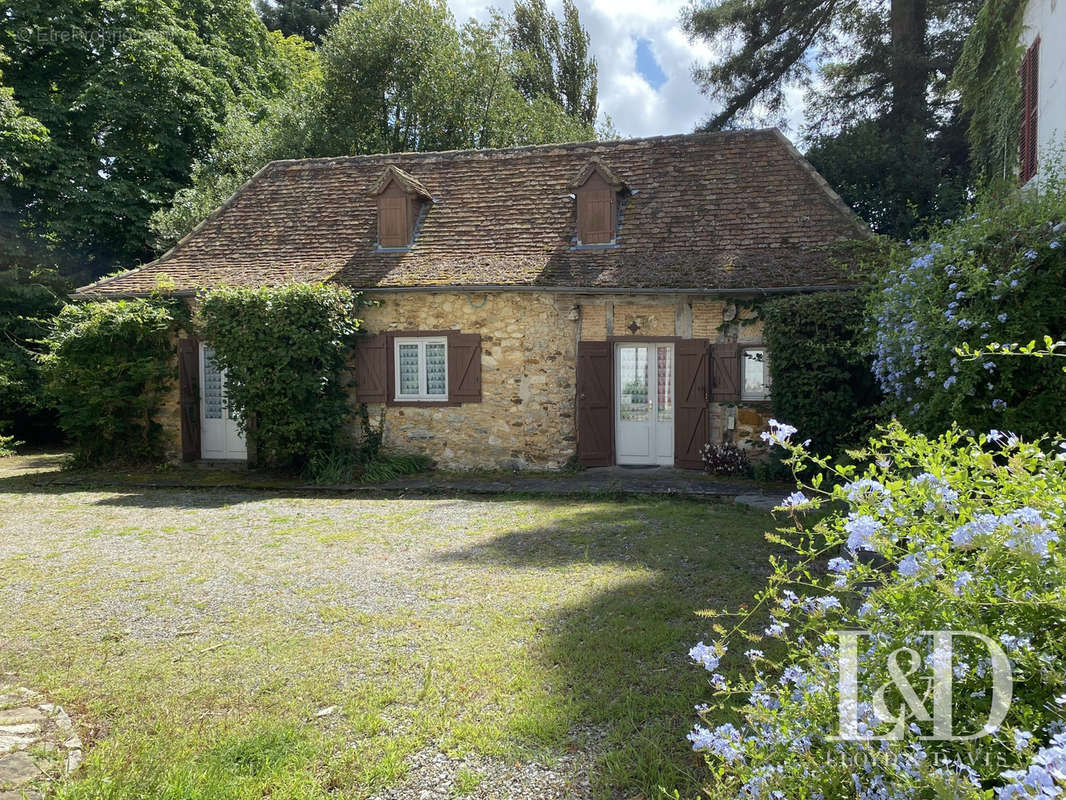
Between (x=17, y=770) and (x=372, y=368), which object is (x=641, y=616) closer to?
(x=17, y=770)

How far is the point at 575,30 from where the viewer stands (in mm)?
28312

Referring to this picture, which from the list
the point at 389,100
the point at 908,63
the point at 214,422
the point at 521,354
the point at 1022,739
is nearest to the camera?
the point at 1022,739

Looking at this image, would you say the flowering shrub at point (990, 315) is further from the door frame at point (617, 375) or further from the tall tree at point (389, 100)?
the tall tree at point (389, 100)

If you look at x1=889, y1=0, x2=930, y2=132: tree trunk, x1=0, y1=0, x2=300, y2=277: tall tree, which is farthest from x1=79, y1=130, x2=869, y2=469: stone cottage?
x1=0, y1=0, x2=300, y2=277: tall tree

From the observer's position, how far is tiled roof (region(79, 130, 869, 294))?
11.2 m

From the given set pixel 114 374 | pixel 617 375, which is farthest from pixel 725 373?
pixel 114 374

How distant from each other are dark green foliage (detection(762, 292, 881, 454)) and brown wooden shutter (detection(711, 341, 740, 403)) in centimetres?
112

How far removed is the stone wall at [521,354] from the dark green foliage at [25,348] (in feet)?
30.7

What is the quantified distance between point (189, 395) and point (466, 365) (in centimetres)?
500

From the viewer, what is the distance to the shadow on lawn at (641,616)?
3252mm

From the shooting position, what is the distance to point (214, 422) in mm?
13070

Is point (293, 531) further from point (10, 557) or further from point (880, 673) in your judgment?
point (880, 673)

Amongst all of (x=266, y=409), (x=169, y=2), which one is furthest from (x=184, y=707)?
(x=169, y=2)

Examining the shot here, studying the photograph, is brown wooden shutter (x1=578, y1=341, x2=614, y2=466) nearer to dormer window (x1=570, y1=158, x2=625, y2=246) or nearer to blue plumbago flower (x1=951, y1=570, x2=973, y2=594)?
dormer window (x1=570, y1=158, x2=625, y2=246)
